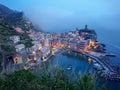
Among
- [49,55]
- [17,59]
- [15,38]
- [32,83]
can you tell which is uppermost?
[15,38]

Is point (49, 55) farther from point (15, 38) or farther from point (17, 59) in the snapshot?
point (17, 59)

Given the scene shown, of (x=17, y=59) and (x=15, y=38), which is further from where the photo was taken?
(x=15, y=38)

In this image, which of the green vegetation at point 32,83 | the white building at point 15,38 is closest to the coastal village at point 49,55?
the white building at point 15,38

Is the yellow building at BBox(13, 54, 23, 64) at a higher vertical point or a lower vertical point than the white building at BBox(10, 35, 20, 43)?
lower

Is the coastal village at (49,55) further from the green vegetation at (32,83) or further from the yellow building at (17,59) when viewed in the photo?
the green vegetation at (32,83)

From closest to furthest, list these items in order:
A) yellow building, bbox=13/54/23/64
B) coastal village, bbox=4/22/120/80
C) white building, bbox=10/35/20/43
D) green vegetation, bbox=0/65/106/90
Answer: green vegetation, bbox=0/65/106/90 → yellow building, bbox=13/54/23/64 → coastal village, bbox=4/22/120/80 → white building, bbox=10/35/20/43

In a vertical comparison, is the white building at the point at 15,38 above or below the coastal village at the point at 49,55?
above

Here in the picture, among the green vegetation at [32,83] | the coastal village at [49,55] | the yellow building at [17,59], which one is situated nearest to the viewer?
the green vegetation at [32,83]

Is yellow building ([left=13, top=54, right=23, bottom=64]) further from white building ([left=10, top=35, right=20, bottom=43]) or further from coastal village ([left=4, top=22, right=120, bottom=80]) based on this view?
white building ([left=10, top=35, right=20, bottom=43])

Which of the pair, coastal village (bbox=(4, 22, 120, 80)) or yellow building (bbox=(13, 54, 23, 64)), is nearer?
yellow building (bbox=(13, 54, 23, 64))

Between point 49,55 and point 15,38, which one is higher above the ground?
point 15,38

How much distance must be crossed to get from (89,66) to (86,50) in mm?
7336

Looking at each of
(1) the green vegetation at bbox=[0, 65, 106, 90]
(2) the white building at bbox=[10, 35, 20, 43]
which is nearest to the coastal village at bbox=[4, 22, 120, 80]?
(2) the white building at bbox=[10, 35, 20, 43]

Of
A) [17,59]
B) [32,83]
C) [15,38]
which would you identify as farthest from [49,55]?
[32,83]
